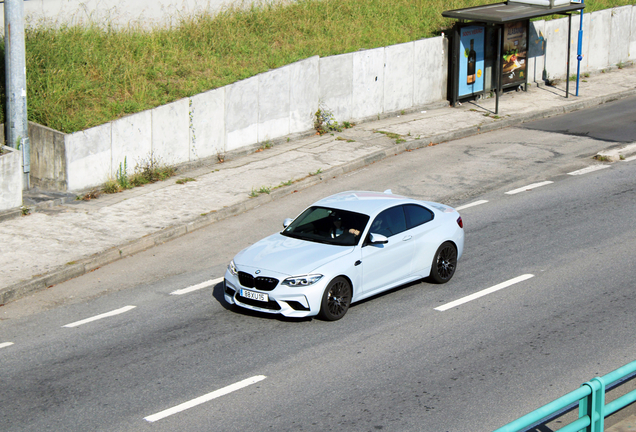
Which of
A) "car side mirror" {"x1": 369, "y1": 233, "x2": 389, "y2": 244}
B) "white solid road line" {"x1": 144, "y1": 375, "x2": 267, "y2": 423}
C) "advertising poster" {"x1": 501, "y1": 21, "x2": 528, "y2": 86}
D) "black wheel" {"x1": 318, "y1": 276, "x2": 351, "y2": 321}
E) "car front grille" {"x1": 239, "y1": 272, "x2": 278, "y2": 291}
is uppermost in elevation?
"advertising poster" {"x1": 501, "y1": 21, "x2": 528, "y2": 86}

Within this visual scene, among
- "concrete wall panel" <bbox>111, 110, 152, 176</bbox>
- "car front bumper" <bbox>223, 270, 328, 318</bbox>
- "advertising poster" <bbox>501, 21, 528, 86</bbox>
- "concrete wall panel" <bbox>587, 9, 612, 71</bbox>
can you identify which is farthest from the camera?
"concrete wall panel" <bbox>587, 9, 612, 71</bbox>

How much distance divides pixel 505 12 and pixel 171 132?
1133cm

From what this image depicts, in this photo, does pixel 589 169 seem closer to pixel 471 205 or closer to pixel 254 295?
pixel 471 205

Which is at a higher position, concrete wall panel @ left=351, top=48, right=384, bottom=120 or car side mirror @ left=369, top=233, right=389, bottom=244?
concrete wall panel @ left=351, top=48, right=384, bottom=120

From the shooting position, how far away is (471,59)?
79.9 ft

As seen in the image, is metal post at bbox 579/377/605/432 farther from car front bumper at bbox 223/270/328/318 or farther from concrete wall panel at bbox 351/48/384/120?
concrete wall panel at bbox 351/48/384/120

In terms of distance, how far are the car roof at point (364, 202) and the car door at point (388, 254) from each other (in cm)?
13

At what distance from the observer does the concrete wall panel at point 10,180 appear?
15.4 meters

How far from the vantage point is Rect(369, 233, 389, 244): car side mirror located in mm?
10783

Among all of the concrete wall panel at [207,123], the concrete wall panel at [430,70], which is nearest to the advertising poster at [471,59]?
the concrete wall panel at [430,70]

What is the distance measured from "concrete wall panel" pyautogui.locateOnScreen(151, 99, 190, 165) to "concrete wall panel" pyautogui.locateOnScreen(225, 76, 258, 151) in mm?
1248

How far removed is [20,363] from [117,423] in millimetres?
2324

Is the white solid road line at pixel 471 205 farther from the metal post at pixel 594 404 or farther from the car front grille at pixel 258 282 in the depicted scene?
the metal post at pixel 594 404

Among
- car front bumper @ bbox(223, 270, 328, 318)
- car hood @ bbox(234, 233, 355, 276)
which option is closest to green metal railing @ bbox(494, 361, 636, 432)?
car front bumper @ bbox(223, 270, 328, 318)
